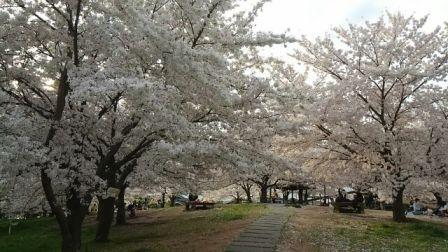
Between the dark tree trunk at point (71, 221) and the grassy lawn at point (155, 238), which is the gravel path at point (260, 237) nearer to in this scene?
the grassy lawn at point (155, 238)

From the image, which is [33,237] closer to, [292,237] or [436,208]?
[292,237]

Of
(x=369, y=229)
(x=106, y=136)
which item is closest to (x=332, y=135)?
(x=369, y=229)

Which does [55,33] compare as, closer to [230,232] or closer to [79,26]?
[79,26]

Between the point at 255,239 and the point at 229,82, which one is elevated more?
the point at 229,82

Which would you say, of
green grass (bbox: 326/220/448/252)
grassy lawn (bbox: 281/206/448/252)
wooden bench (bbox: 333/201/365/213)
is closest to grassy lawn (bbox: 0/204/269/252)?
grassy lawn (bbox: 281/206/448/252)

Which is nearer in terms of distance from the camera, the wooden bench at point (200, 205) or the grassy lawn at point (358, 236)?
the grassy lawn at point (358, 236)

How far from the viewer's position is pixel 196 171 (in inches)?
694

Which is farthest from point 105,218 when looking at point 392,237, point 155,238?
point 392,237

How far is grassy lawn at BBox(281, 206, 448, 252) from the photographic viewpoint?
46.7 feet

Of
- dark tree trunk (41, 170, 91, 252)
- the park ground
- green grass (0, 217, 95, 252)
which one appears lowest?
green grass (0, 217, 95, 252)

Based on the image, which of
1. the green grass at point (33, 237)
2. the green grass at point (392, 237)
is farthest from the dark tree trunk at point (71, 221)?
the green grass at point (392, 237)

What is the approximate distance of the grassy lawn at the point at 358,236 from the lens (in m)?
14.2

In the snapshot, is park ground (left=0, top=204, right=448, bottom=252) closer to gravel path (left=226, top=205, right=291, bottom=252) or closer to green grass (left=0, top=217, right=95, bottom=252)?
green grass (left=0, top=217, right=95, bottom=252)

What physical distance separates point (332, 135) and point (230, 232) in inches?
287
